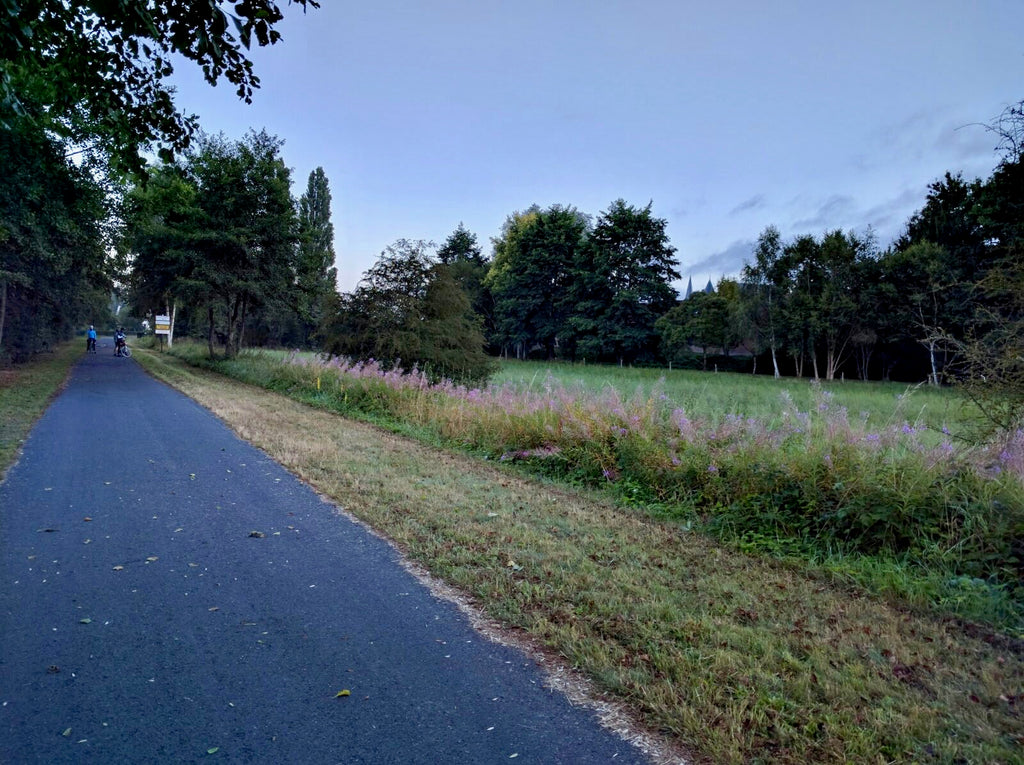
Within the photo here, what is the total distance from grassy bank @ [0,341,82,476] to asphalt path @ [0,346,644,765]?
333cm

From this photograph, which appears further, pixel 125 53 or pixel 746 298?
pixel 746 298

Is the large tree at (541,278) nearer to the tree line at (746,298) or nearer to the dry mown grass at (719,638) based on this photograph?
the tree line at (746,298)

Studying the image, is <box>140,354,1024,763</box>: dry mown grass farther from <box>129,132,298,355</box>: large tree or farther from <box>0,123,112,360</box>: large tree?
<box>129,132,298,355</box>: large tree

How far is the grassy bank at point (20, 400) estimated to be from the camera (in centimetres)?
823

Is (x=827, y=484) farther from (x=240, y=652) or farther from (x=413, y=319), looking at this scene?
(x=413, y=319)

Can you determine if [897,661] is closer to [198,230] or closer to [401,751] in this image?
[401,751]

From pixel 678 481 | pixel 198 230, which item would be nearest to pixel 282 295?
pixel 198 230

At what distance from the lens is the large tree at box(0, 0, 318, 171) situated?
3463 millimetres

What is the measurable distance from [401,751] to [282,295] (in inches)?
955

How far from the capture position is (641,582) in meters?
3.98

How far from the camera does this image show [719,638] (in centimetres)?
317

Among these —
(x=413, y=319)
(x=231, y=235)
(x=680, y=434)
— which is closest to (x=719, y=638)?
(x=680, y=434)

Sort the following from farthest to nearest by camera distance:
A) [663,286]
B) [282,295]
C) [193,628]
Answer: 1. [663,286]
2. [282,295]
3. [193,628]

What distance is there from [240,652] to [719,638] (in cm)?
266
